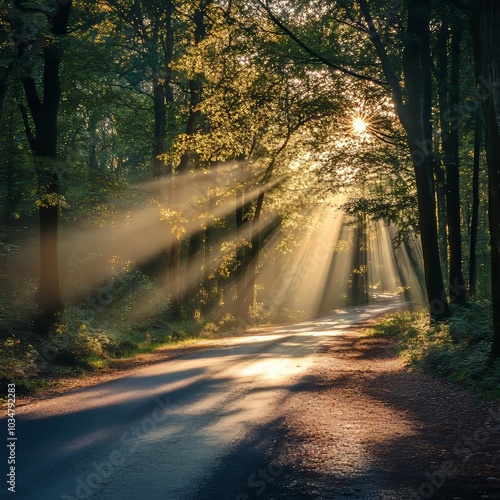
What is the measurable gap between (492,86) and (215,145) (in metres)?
18.6

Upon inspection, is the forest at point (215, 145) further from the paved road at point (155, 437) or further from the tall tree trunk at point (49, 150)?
the paved road at point (155, 437)

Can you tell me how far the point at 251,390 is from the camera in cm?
1168

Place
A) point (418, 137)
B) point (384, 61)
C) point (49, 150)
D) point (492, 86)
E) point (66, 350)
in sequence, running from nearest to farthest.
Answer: point (492, 86) → point (66, 350) → point (49, 150) → point (384, 61) → point (418, 137)

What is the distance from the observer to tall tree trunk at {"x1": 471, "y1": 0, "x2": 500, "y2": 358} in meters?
10.7

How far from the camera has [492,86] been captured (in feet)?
35.1

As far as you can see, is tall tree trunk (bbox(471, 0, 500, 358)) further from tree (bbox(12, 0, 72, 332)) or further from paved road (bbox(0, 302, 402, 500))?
tree (bbox(12, 0, 72, 332))

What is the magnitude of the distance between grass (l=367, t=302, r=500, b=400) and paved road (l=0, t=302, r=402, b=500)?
3.19 m

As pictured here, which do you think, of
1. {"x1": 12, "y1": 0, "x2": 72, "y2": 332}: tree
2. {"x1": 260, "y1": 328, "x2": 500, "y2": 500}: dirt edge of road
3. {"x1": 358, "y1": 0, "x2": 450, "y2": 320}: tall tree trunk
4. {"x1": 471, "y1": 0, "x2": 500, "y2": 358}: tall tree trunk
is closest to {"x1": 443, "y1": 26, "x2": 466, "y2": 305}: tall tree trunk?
{"x1": 358, "y1": 0, "x2": 450, "y2": 320}: tall tree trunk

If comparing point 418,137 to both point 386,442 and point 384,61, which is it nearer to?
point 384,61

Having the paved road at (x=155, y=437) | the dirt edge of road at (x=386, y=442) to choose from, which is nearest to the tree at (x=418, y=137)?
the dirt edge of road at (x=386, y=442)

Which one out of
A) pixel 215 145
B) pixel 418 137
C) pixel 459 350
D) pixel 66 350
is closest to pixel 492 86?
pixel 459 350

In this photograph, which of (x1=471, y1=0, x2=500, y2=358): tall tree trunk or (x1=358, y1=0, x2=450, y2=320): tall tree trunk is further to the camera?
(x1=358, y1=0, x2=450, y2=320): tall tree trunk

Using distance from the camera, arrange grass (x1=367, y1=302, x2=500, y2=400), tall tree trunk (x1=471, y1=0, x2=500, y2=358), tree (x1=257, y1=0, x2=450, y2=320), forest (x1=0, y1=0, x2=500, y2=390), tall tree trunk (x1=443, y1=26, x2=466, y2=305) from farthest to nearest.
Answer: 1. tall tree trunk (x1=443, y1=26, x2=466, y2=305)
2. tree (x1=257, y1=0, x2=450, y2=320)
3. forest (x1=0, y1=0, x2=500, y2=390)
4. grass (x1=367, y1=302, x2=500, y2=400)
5. tall tree trunk (x1=471, y1=0, x2=500, y2=358)

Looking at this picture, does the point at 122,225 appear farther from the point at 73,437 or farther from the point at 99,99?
the point at 73,437
